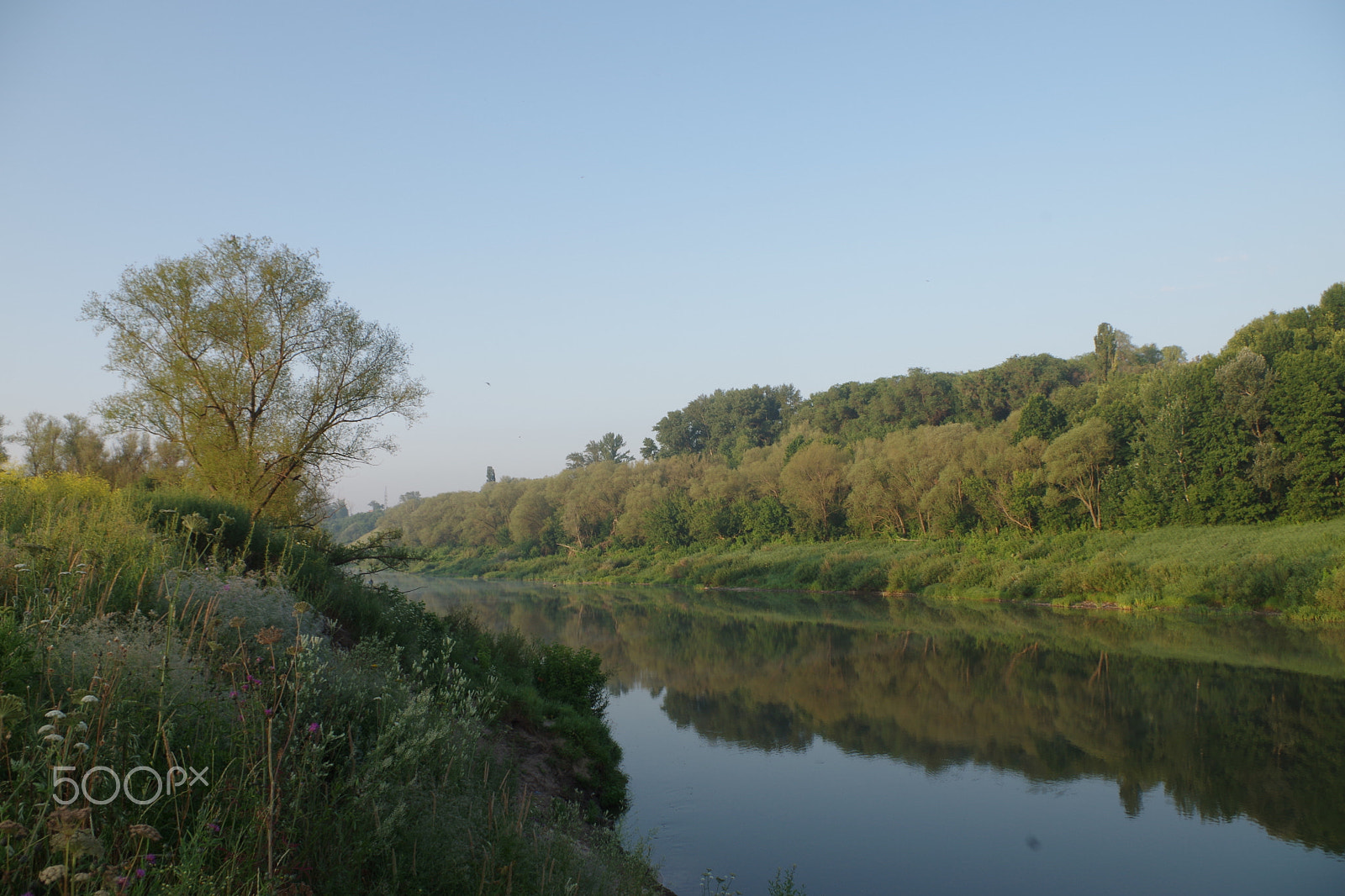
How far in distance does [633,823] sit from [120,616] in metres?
8.15

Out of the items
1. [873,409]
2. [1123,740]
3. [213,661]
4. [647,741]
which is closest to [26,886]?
[213,661]

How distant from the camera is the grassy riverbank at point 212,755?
118 inches

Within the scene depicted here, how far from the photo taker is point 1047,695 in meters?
18.2

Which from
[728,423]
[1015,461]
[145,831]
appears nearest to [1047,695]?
[145,831]

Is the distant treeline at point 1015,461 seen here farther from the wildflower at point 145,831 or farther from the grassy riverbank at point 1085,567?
the wildflower at point 145,831

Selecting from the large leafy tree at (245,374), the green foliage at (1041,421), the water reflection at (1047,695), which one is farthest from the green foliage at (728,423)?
the large leafy tree at (245,374)

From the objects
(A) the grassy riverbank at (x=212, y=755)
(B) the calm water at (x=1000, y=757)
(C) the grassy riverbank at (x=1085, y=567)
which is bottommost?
(B) the calm water at (x=1000, y=757)

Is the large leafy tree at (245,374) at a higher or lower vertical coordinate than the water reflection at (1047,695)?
higher

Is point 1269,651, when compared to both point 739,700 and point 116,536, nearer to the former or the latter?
point 739,700

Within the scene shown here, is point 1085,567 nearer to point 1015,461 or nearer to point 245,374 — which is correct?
point 1015,461

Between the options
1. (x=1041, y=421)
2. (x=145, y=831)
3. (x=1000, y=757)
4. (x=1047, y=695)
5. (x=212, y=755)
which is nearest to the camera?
(x=145, y=831)

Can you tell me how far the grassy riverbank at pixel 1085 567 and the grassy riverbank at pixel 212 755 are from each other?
929 centimetres

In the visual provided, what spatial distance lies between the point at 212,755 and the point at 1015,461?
1712 inches

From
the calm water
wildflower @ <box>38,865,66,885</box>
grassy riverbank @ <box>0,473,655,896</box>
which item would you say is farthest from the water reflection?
wildflower @ <box>38,865,66,885</box>
